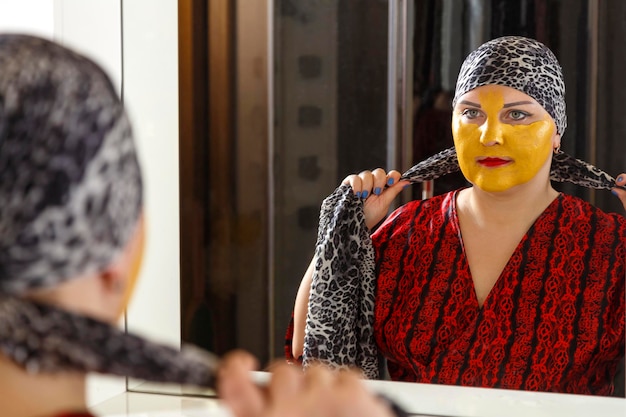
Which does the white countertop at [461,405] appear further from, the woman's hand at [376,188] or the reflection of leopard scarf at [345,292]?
the woman's hand at [376,188]

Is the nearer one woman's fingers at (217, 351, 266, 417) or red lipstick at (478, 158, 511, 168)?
woman's fingers at (217, 351, 266, 417)

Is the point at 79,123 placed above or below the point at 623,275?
above

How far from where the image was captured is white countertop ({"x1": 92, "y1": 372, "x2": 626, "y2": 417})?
1.10 metres

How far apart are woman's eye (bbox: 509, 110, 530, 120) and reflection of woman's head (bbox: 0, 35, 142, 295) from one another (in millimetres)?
741

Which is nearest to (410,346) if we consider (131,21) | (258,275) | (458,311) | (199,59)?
(458,311)

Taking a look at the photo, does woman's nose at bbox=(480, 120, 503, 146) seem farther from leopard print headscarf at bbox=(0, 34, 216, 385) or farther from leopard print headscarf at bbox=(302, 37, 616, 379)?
leopard print headscarf at bbox=(0, 34, 216, 385)

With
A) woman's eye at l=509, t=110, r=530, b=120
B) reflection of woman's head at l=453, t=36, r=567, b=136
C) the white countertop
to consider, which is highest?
reflection of woman's head at l=453, t=36, r=567, b=136

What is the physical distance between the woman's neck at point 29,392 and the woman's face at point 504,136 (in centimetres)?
76

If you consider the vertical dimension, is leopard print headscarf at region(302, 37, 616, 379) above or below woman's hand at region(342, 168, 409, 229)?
below

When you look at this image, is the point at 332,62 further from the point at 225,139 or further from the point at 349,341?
the point at 349,341

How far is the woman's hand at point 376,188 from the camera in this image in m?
1.20

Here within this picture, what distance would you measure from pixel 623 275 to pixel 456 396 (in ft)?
0.88

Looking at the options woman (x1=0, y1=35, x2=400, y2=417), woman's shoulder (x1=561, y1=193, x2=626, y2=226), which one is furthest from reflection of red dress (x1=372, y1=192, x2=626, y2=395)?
woman (x1=0, y1=35, x2=400, y2=417)

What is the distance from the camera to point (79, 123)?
46 centimetres
